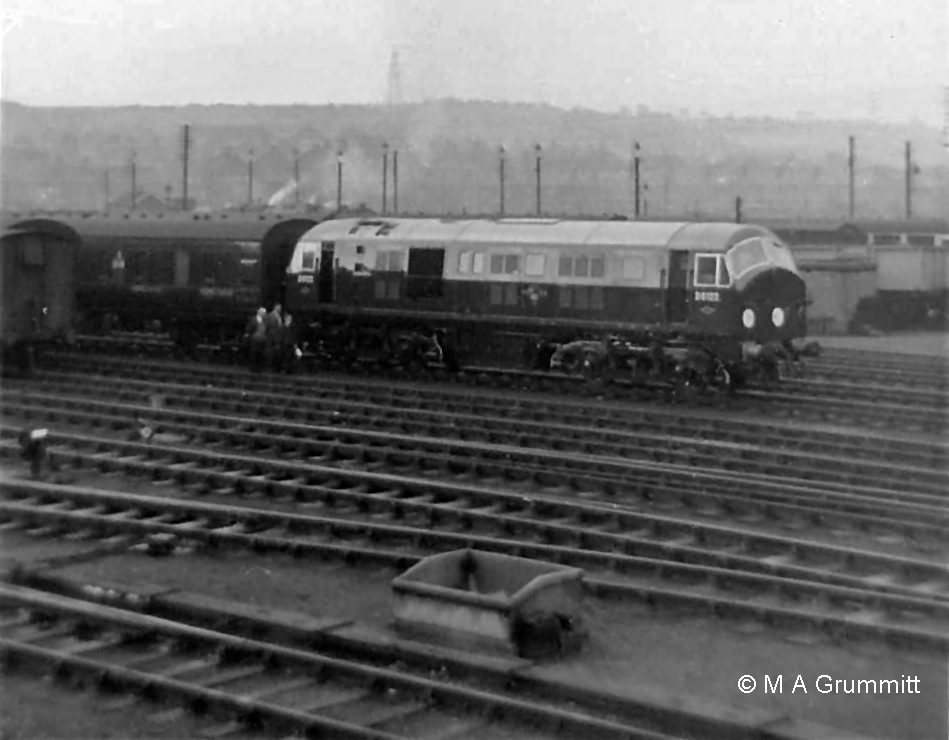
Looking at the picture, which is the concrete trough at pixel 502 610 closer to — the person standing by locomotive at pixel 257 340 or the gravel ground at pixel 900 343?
the person standing by locomotive at pixel 257 340

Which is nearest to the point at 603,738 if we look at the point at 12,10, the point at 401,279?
the point at 12,10

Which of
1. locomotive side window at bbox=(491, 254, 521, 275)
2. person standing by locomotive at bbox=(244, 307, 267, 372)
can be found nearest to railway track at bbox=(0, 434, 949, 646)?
locomotive side window at bbox=(491, 254, 521, 275)

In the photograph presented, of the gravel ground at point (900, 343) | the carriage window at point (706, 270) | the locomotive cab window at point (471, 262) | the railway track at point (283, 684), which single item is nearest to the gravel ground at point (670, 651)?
the railway track at point (283, 684)

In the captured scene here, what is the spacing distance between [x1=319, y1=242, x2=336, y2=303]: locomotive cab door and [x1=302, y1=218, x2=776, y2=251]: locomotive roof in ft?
0.87

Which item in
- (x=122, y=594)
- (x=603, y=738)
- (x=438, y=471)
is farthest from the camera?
(x=438, y=471)

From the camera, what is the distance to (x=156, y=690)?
8.95m

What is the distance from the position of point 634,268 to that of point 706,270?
1.30 m

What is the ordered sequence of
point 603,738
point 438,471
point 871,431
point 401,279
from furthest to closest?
1. point 401,279
2. point 871,431
3. point 438,471
4. point 603,738

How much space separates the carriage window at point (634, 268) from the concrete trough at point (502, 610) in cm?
1302

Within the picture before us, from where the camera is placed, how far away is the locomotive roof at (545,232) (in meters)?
23.0

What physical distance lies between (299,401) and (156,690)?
44.6 feet

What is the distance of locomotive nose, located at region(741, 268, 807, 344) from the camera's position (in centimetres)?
2258

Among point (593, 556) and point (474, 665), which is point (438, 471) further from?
point (474, 665)

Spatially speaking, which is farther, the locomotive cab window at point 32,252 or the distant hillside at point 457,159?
the distant hillside at point 457,159
